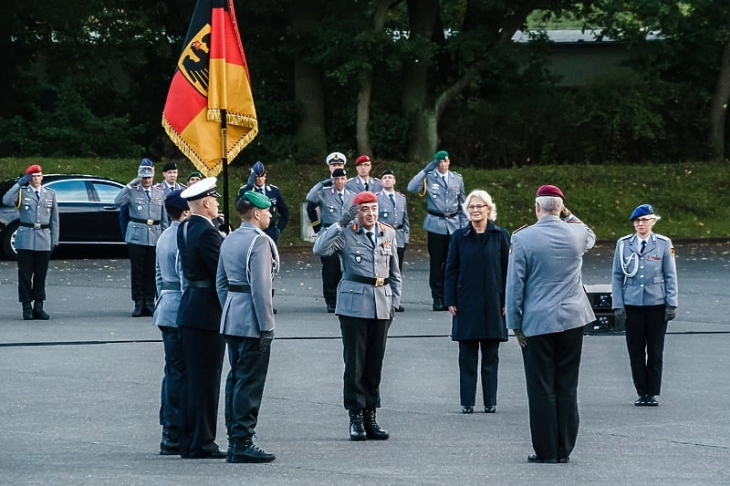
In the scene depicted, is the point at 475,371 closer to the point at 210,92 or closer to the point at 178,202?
the point at 178,202

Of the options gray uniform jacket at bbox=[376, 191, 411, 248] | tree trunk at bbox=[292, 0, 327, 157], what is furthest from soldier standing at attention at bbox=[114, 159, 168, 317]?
tree trunk at bbox=[292, 0, 327, 157]

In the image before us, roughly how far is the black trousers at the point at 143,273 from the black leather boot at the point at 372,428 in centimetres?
871

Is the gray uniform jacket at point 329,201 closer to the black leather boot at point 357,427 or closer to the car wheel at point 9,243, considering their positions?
the car wheel at point 9,243

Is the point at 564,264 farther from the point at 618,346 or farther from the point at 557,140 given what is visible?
the point at 557,140

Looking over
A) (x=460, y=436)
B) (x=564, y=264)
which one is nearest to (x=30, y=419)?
(x=460, y=436)

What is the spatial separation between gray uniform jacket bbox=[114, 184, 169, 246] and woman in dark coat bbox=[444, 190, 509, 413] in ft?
25.1

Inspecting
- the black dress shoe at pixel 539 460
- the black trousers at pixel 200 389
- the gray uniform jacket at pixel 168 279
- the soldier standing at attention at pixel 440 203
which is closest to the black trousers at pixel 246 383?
the black trousers at pixel 200 389

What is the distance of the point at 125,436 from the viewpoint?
34.9 ft

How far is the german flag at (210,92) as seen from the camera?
45.3 feet

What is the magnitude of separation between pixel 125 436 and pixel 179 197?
69.9 inches

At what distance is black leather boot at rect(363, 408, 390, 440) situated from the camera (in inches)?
419

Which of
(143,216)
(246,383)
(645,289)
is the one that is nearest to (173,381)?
(246,383)

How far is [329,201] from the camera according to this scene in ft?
64.7

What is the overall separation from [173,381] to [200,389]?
32 centimetres
